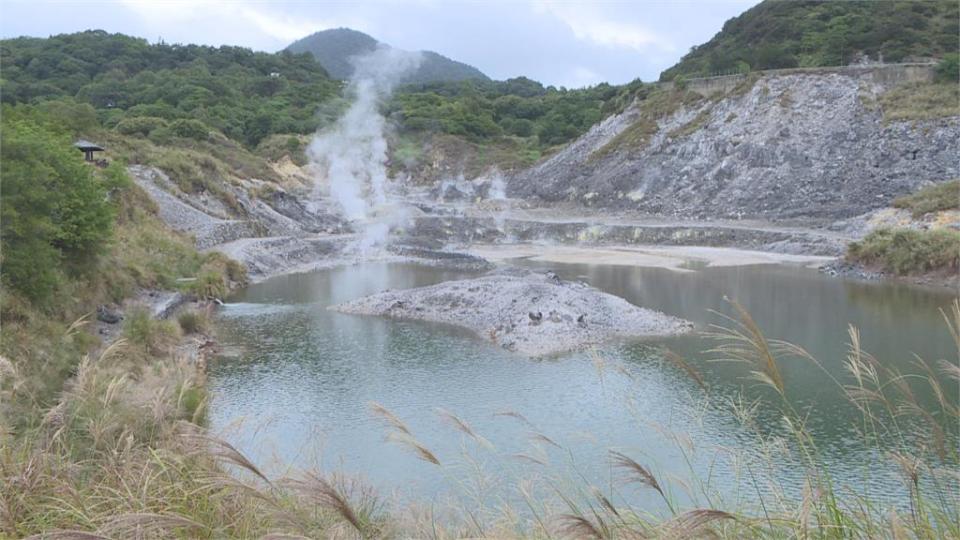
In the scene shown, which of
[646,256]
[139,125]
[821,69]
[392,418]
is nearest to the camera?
[392,418]

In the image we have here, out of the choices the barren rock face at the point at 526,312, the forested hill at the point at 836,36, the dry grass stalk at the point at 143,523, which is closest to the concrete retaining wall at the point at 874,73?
the forested hill at the point at 836,36

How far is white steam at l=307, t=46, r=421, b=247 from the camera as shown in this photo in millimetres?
58250

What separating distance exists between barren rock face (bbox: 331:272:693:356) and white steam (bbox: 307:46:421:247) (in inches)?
804

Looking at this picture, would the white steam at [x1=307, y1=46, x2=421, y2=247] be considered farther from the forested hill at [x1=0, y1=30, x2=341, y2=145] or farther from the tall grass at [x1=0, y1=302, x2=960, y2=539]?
the tall grass at [x1=0, y1=302, x2=960, y2=539]

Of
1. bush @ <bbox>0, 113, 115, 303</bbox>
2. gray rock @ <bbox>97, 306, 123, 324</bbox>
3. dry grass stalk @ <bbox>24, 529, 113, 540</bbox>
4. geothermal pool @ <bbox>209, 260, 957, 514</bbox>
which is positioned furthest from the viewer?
gray rock @ <bbox>97, 306, 123, 324</bbox>

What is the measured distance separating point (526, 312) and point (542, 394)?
666 cm

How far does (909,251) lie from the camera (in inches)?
1293

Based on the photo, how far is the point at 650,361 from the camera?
19.1 meters

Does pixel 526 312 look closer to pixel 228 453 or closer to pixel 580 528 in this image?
pixel 228 453

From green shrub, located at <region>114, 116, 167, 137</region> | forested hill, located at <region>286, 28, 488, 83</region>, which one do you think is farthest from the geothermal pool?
forested hill, located at <region>286, 28, 488, 83</region>

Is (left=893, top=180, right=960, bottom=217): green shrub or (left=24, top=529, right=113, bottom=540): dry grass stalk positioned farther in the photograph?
(left=893, top=180, right=960, bottom=217): green shrub

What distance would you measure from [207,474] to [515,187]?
63.9m

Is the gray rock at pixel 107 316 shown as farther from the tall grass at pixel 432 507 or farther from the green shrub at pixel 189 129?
the green shrub at pixel 189 129

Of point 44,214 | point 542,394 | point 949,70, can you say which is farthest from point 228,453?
point 949,70
